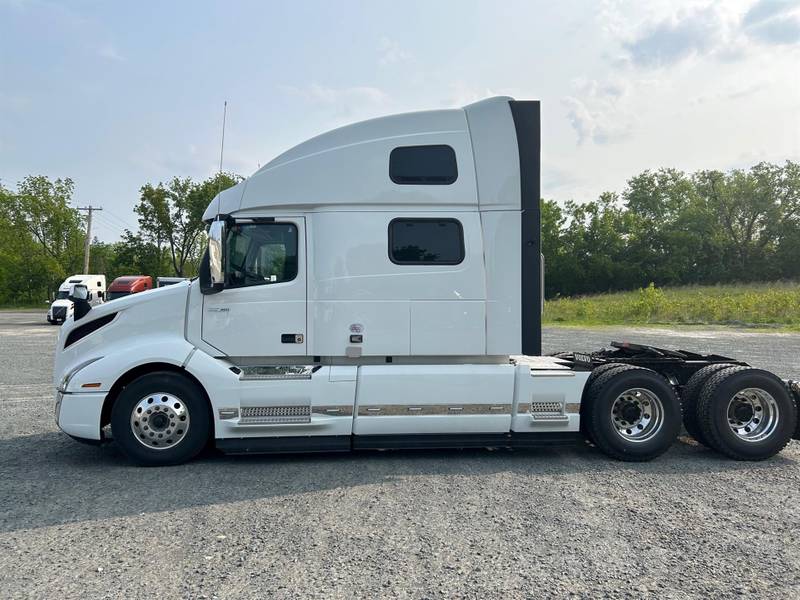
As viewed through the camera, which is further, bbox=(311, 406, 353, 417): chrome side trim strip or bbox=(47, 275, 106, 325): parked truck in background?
bbox=(47, 275, 106, 325): parked truck in background

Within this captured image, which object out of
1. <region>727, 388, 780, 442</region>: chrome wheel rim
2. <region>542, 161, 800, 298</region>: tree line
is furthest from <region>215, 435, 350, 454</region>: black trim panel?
<region>542, 161, 800, 298</region>: tree line

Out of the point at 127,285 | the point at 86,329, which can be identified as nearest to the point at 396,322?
the point at 86,329

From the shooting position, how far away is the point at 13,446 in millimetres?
6316

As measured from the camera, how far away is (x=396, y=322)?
5.79 metres

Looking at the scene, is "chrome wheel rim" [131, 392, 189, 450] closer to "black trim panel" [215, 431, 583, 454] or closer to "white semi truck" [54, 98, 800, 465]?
"white semi truck" [54, 98, 800, 465]

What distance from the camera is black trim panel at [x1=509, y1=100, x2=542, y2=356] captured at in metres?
5.89

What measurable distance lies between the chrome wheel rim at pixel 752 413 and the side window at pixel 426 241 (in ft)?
11.0

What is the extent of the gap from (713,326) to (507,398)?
77.8 ft

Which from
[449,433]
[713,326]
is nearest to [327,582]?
[449,433]

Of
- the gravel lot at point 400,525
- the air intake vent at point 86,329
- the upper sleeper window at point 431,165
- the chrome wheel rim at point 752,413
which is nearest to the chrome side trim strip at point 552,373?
the gravel lot at point 400,525

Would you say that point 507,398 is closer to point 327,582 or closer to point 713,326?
point 327,582

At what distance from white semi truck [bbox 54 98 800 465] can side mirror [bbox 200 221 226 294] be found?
3 cm

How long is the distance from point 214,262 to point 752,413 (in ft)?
19.2

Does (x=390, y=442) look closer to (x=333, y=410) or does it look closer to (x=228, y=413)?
(x=333, y=410)
